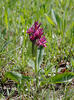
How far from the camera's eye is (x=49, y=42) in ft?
7.84

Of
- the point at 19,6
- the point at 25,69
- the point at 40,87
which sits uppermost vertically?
the point at 19,6

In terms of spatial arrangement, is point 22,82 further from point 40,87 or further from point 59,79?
point 59,79

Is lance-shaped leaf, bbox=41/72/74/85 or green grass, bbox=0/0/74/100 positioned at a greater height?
green grass, bbox=0/0/74/100

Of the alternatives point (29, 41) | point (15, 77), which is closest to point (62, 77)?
point (15, 77)

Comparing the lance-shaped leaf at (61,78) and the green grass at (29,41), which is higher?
the green grass at (29,41)

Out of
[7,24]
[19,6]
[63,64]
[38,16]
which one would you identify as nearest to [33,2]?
[19,6]

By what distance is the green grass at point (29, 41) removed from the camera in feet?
6.73

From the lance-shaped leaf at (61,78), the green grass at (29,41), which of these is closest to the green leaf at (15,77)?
the green grass at (29,41)

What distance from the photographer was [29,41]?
2.39 meters

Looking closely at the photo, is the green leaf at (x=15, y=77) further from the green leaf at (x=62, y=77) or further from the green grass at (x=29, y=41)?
the green leaf at (x=62, y=77)

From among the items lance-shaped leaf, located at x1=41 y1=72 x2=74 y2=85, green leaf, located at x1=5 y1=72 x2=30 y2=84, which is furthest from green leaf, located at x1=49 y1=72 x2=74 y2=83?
green leaf, located at x1=5 y1=72 x2=30 y2=84

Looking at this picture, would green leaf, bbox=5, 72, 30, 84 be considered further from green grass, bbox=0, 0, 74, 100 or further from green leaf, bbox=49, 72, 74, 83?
Answer: green leaf, bbox=49, 72, 74, 83

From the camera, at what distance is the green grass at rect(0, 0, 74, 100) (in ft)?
6.73

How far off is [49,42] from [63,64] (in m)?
0.30
